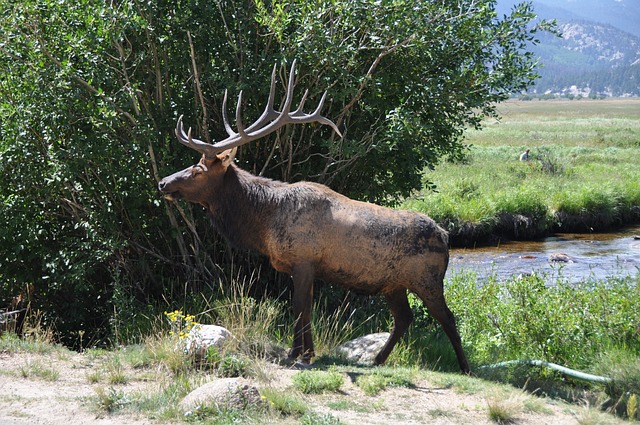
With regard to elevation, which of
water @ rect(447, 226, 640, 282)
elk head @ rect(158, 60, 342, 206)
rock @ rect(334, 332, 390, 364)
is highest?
elk head @ rect(158, 60, 342, 206)

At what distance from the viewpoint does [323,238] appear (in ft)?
28.9

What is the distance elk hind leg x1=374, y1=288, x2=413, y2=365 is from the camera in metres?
9.06

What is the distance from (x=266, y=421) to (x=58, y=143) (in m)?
6.40

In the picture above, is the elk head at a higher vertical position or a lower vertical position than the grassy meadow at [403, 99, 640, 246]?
higher

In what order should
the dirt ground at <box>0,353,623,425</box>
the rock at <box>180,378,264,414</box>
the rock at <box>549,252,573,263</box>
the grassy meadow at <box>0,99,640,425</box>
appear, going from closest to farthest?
1. the rock at <box>180,378,264,414</box>
2. the dirt ground at <box>0,353,623,425</box>
3. the grassy meadow at <box>0,99,640,425</box>
4. the rock at <box>549,252,573,263</box>

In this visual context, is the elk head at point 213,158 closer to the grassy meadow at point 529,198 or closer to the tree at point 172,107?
the tree at point 172,107

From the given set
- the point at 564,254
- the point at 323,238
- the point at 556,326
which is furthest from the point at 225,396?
the point at 564,254

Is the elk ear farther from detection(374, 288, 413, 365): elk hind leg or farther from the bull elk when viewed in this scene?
detection(374, 288, 413, 365): elk hind leg

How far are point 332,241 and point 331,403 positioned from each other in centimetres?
232

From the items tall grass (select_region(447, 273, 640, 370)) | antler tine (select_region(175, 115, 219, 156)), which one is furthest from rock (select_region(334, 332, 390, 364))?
antler tine (select_region(175, 115, 219, 156))

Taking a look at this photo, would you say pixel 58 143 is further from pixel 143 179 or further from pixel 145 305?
pixel 145 305

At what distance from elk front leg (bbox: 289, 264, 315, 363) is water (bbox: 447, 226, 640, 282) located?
7.66m

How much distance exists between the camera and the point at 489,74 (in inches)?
451

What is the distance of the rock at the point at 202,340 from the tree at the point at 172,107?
8.49 ft
